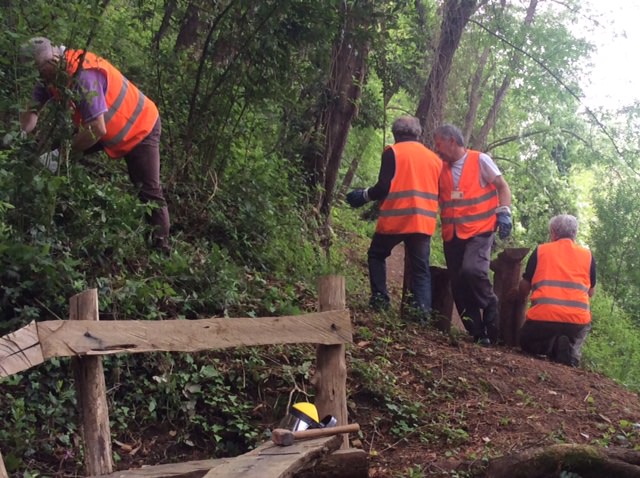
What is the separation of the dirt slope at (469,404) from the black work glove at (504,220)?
1.11m

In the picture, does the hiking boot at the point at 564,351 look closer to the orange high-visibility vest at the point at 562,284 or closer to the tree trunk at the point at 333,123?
the orange high-visibility vest at the point at 562,284

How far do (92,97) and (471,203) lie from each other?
Answer: 390 centimetres

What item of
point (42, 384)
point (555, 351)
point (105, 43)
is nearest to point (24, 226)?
point (42, 384)

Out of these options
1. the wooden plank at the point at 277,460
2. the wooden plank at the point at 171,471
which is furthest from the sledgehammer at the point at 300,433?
the wooden plank at the point at 171,471

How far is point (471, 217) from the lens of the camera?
299 inches

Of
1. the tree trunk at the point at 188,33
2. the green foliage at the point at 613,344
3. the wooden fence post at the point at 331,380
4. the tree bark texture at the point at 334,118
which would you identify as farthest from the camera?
the green foliage at the point at 613,344

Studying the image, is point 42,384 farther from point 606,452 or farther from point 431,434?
point 606,452

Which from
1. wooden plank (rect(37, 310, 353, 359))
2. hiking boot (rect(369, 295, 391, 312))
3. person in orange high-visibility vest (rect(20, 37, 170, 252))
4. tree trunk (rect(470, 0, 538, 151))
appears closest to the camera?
wooden plank (rect(37, 310, 353, 359))

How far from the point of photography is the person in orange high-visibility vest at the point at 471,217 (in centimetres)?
752

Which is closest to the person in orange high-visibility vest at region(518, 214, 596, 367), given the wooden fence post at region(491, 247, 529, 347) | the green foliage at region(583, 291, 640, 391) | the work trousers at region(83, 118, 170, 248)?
the wooden fence post at region(491, 247, 529, 347)

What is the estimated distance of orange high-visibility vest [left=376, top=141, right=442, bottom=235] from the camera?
7.43 metres

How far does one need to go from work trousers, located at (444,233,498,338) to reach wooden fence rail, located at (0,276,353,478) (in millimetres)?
3061

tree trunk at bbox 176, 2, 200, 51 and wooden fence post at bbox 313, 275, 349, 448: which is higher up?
tree trunk at bbox 176, 2, 200, 51

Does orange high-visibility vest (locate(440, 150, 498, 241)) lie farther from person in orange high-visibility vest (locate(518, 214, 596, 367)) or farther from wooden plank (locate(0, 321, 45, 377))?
wooden plank (locate(0, 321, 45, 377))
